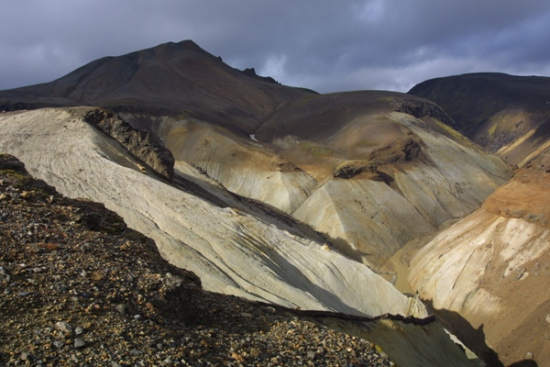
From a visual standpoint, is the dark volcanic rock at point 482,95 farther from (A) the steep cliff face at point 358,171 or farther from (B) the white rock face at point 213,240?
(B) the white rock face at point 213,240

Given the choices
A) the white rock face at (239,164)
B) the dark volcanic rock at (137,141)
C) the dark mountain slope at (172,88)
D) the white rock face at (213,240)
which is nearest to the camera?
the white rock face at (213,240)

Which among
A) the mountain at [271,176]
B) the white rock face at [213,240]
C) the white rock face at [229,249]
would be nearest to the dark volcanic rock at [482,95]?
the mountain at [271,176]

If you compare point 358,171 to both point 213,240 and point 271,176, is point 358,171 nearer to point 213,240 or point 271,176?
point 271,176

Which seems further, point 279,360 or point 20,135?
point 20,135

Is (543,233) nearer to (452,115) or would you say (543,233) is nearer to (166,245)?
(166,245)

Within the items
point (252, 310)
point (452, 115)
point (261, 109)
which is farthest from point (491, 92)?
point (252, 310)

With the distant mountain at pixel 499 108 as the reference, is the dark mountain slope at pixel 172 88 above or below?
below
